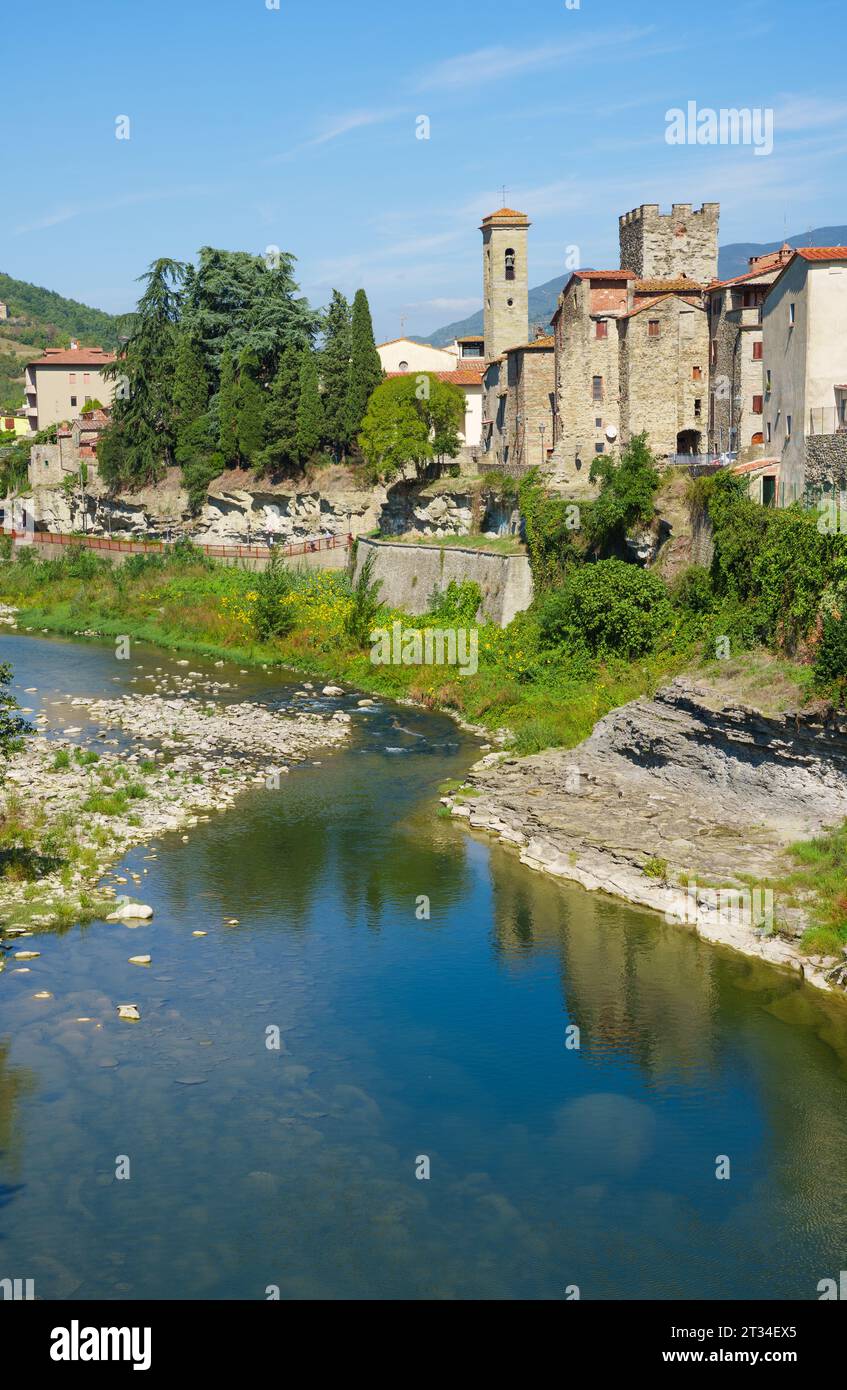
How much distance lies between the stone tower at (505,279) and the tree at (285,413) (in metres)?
8.44

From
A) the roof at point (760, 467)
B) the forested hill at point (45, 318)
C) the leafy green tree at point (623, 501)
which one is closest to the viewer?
the roof at point (760, 467)

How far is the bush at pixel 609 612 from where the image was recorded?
32.9m

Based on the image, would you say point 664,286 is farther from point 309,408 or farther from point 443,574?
point 309,408

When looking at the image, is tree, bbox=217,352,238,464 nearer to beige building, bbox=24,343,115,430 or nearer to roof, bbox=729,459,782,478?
roof, bbox=729,459,782,478

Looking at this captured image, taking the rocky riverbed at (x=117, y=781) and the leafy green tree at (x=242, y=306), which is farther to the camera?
the leafy green tree at (x=242, y=306)

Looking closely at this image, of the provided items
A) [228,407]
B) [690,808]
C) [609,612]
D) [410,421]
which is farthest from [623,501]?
[228,407]

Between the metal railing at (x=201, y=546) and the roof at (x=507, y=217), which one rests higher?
the roof at (x=507, y=217)

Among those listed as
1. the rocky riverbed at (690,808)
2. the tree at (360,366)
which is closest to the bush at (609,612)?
the rocky riverbed at (690,808)

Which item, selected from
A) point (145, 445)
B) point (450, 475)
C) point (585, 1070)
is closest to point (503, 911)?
point (585, 1070)

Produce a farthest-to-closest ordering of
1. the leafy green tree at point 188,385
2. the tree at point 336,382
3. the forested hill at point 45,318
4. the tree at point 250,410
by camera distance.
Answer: the forested hill at point 45,318 → the leafy green tree at point 188,385 → the tree at point 250,410 → the tree at point 336,382

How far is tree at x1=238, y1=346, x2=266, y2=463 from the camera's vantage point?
5578 centimetres

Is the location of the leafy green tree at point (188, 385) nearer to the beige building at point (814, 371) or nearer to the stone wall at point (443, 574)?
the stone wall at point (443, 574)

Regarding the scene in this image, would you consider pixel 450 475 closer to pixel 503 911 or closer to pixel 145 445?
pixel 145 445

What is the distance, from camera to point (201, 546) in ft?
190
